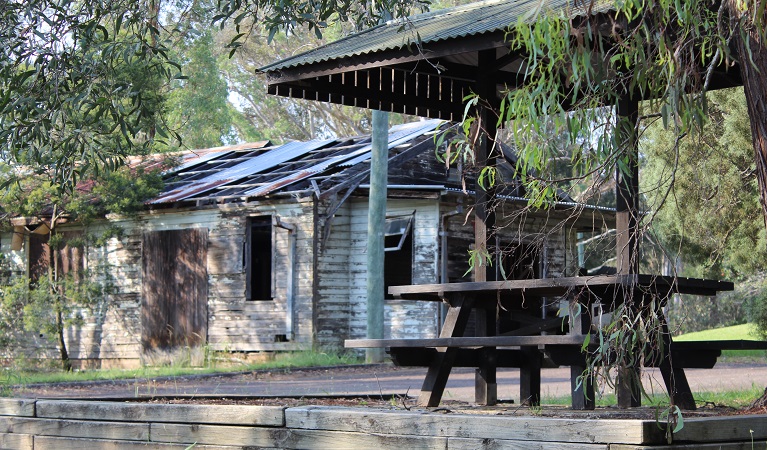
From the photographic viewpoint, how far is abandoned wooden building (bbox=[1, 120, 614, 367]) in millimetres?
20438

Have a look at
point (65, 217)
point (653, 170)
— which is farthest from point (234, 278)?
point (653, 170)

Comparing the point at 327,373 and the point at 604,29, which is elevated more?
the point at 604,29

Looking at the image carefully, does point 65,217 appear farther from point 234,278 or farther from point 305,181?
point 305,181

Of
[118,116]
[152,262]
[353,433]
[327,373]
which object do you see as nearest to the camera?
[353,433]

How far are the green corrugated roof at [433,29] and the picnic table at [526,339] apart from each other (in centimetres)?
191

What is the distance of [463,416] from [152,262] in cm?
1781

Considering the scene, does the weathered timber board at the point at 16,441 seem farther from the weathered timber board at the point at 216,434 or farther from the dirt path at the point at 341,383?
the dirt path at the point at 341,383

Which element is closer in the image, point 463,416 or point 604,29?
point 463,416

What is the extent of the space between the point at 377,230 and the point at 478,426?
13.5 m

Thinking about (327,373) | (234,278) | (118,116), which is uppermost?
(118,116)

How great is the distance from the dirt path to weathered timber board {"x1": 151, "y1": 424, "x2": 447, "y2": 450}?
511cm

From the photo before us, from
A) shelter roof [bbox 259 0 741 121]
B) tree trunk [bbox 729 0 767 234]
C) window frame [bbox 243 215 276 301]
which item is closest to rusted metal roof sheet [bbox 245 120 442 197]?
window frame [bbox 243 215 276 301]

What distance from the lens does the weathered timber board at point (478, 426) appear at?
5102 mm

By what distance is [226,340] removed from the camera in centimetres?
2148
